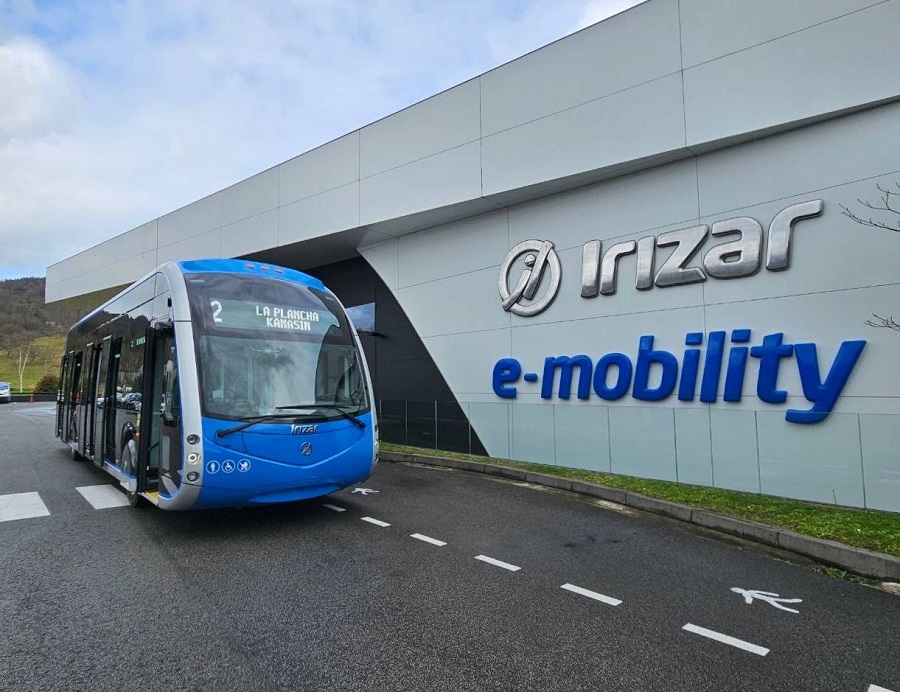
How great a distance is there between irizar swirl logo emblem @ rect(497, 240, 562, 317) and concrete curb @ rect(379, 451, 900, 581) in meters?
3.92

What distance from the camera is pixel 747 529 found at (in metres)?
6.65

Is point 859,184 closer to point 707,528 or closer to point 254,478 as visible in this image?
point 707,528

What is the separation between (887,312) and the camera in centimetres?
812

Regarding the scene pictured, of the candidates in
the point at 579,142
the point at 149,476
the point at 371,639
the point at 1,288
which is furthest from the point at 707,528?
the point at 1,288

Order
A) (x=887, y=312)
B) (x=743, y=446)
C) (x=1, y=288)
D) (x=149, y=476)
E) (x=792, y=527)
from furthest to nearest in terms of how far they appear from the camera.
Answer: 1. (x=1, y=288)
2. (x=743, y=446)
3. (x=887, y=312)
4. (x=149, y=476)
5. (x=792, y=527)

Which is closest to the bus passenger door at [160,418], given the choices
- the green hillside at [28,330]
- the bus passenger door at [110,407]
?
the bus passenger door at [110,407]

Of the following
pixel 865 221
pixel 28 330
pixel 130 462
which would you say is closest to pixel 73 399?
pixel 130 462

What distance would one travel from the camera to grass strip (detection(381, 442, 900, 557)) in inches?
239

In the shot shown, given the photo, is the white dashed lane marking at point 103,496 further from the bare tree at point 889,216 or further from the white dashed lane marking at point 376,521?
the bare tree at point 889,216

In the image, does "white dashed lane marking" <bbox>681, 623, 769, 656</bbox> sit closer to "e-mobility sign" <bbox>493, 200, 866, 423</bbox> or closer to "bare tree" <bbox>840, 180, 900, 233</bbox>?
"e-mobility sign" <bbox>493, 200, 866, 423</bbox>

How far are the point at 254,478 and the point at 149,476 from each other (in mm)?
2043

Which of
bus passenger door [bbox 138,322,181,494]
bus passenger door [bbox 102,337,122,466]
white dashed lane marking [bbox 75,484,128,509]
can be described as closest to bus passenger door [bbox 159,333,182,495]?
bus passenger door [bbox 138,322,181,494]

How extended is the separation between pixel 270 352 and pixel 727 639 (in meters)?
5.22

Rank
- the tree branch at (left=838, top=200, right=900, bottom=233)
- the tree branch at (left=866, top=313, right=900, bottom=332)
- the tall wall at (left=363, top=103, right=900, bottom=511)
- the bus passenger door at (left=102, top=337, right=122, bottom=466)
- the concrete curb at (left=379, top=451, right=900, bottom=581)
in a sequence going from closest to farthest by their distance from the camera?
the concrete curb at (left=379, top=451, right=900, bottom=581) → the tree branch at (left=866, top=313, right=900, bottom=332) → the tree branch at (left=838, top=200, right=900, bottom=233) → the tall wall at (left=363, top=103, right=900, bottom=511) → the bus passenger door at (left=102, top=337, right=122, bottom=466)
